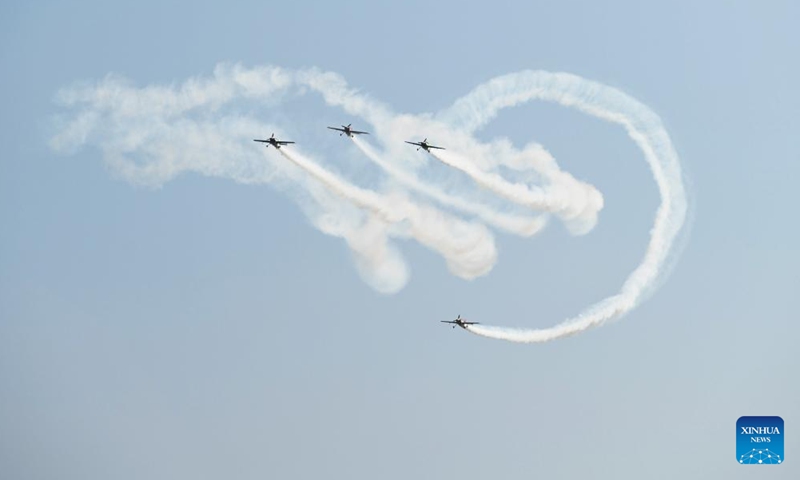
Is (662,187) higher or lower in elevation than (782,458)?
higher

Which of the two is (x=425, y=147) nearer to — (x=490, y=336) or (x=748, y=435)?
(x=490, y=336)

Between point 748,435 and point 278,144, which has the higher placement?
point 278,144

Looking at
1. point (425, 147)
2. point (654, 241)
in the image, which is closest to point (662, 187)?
point (654, 241)

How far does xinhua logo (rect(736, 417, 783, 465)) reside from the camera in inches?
7456

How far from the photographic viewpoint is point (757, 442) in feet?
623

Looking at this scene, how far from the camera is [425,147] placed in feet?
638

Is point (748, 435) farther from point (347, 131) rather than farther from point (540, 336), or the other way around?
point (347, 131)

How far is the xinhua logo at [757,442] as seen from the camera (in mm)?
189375

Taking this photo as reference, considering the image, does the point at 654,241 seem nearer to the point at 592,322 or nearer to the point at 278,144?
the point at 592,322

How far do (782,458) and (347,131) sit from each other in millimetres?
35353

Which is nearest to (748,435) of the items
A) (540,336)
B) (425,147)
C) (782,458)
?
(782,458)

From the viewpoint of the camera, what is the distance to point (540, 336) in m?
194

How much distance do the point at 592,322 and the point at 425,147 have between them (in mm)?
15727

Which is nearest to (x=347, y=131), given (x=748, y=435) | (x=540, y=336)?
(x=540, y=336)
